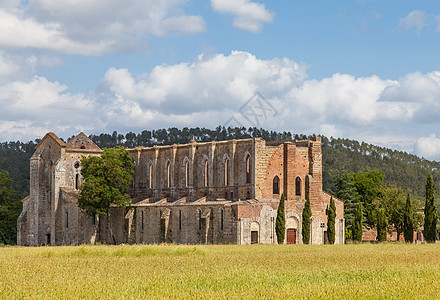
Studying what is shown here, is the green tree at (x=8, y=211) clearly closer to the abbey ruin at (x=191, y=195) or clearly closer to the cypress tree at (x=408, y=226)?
the abbey ruin at (x=191, y=195)

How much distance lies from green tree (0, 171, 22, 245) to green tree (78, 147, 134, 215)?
47.3 feet

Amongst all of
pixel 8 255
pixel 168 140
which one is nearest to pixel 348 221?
pixel 8 255

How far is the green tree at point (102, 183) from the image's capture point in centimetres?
6388

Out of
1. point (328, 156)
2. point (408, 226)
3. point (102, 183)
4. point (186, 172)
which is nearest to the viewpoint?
point (408, 226)

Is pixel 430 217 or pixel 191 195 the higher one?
pixel 191 195

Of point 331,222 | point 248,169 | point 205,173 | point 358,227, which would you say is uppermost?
point 248,169

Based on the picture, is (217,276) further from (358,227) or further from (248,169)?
(358,227)

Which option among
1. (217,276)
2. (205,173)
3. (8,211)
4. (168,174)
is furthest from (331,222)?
(217,276)

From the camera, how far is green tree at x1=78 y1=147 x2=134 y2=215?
63.9m

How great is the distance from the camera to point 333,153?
146750 millimetres

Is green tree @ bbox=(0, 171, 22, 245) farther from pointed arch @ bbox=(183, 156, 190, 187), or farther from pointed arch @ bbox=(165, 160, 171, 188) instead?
pointed arch @ bbox=(183, 156, 190, 187)

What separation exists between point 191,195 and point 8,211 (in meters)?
22.9

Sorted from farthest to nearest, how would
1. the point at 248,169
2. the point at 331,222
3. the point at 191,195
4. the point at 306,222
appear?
the point at 191,195 < the point at 248,169 < the point at 331,222 < the point at 306,222

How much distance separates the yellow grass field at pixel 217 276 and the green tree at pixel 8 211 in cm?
3859
